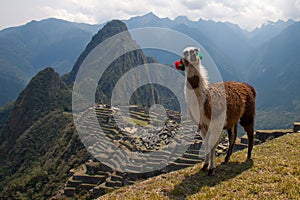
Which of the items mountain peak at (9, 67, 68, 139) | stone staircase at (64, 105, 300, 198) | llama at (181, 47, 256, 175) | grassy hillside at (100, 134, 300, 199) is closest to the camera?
grassy hillside at (100, 134, 300, 199)

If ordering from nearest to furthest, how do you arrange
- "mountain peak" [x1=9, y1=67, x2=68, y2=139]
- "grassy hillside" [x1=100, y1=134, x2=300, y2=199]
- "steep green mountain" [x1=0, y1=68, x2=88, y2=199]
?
1. "grassy hillside" [x1=100, y1=134, x2=300, y2=199]
2. "steep green mountain" [x1=0, y1=68, x2=88, y2=199]
3. "mountain peak" [x1=9, y1=67, x2=68, y2=139]

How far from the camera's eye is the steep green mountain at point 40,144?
57312 mm

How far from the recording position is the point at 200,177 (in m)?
6.79

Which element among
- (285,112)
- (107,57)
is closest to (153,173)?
(107,57)

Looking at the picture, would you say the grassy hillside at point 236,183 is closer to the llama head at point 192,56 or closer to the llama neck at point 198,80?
the llama neck at point 198,80

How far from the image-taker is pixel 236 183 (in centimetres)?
606

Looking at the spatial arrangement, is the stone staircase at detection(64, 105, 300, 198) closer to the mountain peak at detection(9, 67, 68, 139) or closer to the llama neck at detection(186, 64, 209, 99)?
the llama neck at detection(186, 64, 209, 99)

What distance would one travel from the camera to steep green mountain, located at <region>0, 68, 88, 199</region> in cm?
5731

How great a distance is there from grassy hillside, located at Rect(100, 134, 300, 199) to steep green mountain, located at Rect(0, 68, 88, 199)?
4865cm

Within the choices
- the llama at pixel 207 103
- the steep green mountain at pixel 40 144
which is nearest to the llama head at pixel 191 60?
the llama at pixel 207 103

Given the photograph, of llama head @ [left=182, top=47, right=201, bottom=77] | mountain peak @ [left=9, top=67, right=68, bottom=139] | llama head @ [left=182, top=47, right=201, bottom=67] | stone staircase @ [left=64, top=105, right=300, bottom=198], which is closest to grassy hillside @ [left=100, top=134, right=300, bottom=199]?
llama head @ [left=182, top=47, right=201, bottom=77]

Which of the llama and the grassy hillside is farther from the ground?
the llama

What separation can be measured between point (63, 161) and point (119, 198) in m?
62.8

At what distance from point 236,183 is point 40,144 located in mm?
92618
